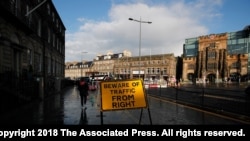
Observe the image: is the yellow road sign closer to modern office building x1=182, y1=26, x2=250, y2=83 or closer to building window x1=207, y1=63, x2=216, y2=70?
modern office building x1=182, y1=26, x2=250, y2=83

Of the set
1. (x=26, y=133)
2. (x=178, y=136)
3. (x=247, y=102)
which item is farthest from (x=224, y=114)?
(x=26, y=133)

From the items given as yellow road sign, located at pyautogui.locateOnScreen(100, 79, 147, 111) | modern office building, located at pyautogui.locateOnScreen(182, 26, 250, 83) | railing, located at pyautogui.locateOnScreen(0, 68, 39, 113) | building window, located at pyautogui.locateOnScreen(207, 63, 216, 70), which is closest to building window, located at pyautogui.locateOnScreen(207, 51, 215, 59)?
modern office building, located at pyautogui.locateOnScreen(182, 26, 250, 83)

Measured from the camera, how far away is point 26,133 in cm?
756

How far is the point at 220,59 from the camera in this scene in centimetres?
8769

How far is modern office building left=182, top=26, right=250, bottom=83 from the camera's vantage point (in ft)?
276

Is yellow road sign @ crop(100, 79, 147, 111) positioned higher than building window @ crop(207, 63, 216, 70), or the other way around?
building window @ crop(207, 63, 216, 70)

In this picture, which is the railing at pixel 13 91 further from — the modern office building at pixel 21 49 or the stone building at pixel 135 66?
the stone building at pixel 135 66

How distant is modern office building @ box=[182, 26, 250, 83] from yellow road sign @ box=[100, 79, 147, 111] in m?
77.4

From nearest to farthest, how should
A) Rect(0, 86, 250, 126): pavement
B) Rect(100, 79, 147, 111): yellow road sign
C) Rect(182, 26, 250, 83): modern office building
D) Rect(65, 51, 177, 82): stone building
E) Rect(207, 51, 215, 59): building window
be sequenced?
Rect(100, 79, 147, 111): yellow road sign, Rect(0, 86, 250, 126): pavement, Rect(182, 26, 250, 83): modern office building, Rect(207, 51, 215, 59): building window, Rect(65, 51, 177, 82): stone building

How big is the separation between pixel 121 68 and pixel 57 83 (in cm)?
8185

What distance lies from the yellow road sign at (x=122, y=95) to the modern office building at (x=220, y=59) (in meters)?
77.4

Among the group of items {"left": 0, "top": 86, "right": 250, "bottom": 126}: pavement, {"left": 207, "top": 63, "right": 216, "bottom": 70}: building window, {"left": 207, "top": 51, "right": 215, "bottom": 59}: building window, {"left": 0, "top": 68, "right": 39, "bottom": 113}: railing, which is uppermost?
{"left": 207, "top": 51, "right": 215, "bottom": 59}: building window

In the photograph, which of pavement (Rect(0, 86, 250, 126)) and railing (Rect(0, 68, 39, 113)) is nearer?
pavement (Rect(0, 86, 250, 126))

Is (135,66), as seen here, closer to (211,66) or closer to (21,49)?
(211,66)
